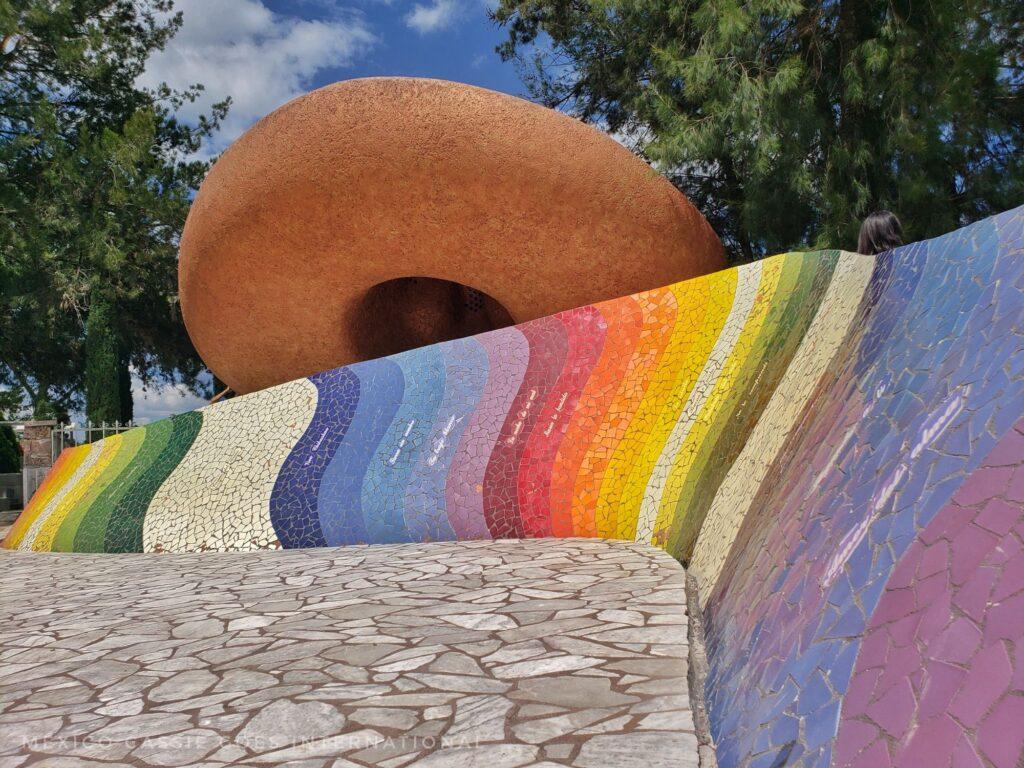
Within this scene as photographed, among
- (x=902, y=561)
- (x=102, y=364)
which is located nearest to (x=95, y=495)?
(x=902, y=561)

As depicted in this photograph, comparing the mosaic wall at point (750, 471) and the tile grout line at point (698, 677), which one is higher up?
the mosaic wall at point (750, 471)

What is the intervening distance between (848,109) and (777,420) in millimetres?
8078

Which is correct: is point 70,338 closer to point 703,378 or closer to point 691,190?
point 691,190

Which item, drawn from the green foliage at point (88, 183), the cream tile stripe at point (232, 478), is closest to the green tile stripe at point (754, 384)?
the cream tile stripe at point (232, 478)

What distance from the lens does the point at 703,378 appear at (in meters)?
4.82

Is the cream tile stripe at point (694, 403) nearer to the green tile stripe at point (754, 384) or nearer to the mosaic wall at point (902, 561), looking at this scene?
the green tile stripe at point (754, 384)

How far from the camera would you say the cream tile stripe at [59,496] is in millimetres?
7973

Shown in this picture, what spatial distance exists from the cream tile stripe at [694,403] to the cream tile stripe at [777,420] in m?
0.64

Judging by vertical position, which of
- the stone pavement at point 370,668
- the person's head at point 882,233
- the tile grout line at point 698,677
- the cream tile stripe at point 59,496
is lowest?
the tile grout line at point 698,677

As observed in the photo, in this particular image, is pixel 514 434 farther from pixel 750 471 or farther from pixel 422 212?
pixel 422 212

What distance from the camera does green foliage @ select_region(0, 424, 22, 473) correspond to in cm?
1582

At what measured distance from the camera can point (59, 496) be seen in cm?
812

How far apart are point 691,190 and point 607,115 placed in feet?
8.22

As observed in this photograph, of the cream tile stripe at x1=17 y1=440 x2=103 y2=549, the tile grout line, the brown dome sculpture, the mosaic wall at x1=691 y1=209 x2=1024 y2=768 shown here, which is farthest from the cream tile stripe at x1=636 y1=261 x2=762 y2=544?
the cream tile stripe at x1=17 y1=440 x2=103 y2=549
